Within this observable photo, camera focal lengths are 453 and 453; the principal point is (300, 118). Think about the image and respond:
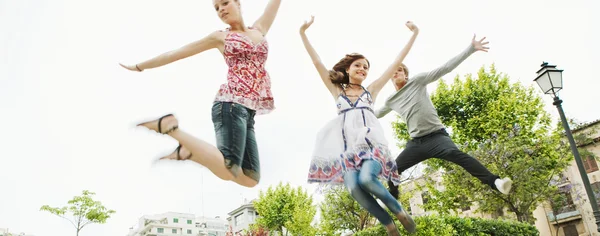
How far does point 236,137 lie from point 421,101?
3138 mm

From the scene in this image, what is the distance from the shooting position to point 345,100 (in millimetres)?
4965

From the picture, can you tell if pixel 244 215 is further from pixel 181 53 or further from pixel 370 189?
pixel 181 53

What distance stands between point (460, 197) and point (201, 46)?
68.3 ft

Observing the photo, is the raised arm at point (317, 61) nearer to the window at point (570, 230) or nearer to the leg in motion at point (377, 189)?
the leg in motion at point (377, 189)

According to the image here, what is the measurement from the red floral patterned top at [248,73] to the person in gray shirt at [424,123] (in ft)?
7.09

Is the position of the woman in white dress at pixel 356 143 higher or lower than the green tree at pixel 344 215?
lower

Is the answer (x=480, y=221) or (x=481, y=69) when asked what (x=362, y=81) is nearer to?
(x=480, y=221)

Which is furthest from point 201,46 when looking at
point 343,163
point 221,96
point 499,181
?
point 499,181

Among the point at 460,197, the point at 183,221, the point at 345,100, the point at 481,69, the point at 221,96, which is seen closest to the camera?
the point at 221,96

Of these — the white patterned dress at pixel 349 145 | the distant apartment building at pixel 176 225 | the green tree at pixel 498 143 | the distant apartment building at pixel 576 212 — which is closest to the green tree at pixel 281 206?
the green tree at pixel 498 143

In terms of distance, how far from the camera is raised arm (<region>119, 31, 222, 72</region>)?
11.8ft

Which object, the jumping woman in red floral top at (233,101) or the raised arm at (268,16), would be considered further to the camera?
the raised arm at (268,16)

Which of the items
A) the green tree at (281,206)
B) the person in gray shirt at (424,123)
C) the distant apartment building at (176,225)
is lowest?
the person in gray shirt at (424,123)

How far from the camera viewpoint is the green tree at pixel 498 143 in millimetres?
19250
